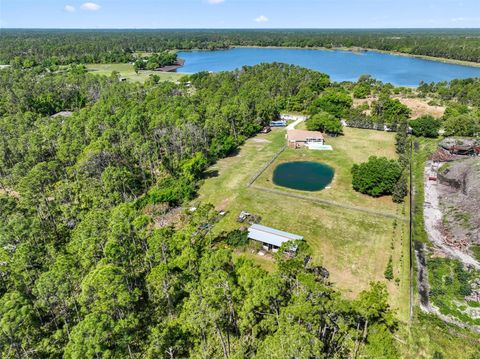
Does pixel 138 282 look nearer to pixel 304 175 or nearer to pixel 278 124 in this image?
pixel 304 175

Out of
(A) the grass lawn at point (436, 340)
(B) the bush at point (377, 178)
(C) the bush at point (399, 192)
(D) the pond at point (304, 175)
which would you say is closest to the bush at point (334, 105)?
(D) the pond at point (304, 175)

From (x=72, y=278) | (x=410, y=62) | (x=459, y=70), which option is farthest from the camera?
(x=410, y=62)

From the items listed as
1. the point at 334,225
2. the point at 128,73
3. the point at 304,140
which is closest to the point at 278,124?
the point at 304,140

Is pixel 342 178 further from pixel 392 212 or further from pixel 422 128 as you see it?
pixel 422 128

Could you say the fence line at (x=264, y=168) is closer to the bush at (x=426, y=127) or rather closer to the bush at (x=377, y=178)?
the bush at (x=377, y=178)

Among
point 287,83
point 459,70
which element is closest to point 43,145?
point 287,83

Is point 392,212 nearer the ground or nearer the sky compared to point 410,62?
nearer the ground
